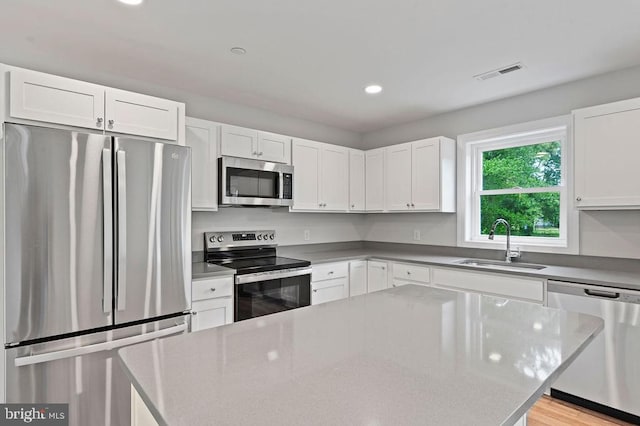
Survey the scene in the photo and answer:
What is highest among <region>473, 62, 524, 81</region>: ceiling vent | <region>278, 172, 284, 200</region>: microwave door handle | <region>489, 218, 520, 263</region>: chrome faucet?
<region>473, 62, 524, 81</region>: ceiling vent

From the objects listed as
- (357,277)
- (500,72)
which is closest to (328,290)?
(357,277)

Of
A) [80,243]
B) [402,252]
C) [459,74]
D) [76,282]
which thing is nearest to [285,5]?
[459,74]

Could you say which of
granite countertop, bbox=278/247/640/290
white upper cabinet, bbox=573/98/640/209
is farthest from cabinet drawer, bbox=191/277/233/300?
white upper cabinet, bbox=573/98/640/209

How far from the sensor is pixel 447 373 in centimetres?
92

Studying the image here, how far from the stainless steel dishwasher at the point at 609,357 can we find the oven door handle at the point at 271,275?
201 cm

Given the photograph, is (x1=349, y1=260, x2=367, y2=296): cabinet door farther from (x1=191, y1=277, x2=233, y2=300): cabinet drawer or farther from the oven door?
(x1=191, y1=277, x2=233, y2=300): cabinet drawer

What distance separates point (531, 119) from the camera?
3.23 metres

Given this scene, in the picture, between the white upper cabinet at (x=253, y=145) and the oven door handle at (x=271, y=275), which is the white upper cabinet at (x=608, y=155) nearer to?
the oven door handle at (x=271, y=275)

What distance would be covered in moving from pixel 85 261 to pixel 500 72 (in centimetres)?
318

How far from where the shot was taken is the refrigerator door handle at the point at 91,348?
1.87 metres

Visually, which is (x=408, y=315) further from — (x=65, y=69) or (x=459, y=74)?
(x=65, y=69)

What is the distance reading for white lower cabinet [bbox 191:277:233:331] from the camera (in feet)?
8.48

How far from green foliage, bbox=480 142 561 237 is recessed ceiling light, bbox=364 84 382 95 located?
4.61 feet

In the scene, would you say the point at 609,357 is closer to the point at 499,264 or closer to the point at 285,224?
the point at 499,264
